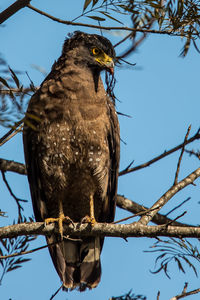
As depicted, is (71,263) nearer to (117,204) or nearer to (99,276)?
(99,276)

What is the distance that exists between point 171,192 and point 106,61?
56.2 inches

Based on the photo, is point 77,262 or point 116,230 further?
point 77,262

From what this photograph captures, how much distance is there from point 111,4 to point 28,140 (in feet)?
5.17

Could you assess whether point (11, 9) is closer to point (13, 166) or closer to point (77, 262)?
point (13, 166)

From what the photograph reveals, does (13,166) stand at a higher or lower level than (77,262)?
higher

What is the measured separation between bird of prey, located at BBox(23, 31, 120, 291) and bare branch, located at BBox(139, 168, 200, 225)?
73 cm

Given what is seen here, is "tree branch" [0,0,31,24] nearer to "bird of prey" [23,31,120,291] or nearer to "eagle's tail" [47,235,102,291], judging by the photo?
"bird of prey" [23,31,120,291]

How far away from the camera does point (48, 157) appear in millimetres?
3879

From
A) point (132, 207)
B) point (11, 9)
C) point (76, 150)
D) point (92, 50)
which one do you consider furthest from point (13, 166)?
point (11, 9)

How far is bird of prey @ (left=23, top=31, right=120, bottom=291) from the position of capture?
385 centimetres

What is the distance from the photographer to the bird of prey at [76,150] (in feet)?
12.6

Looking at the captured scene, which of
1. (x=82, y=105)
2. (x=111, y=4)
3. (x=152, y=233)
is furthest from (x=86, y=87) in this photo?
(x=152, y=233)

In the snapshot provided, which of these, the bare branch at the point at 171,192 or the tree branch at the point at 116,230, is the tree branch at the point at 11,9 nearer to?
the tree branch at the point at 116,230

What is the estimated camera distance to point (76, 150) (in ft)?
12.7
